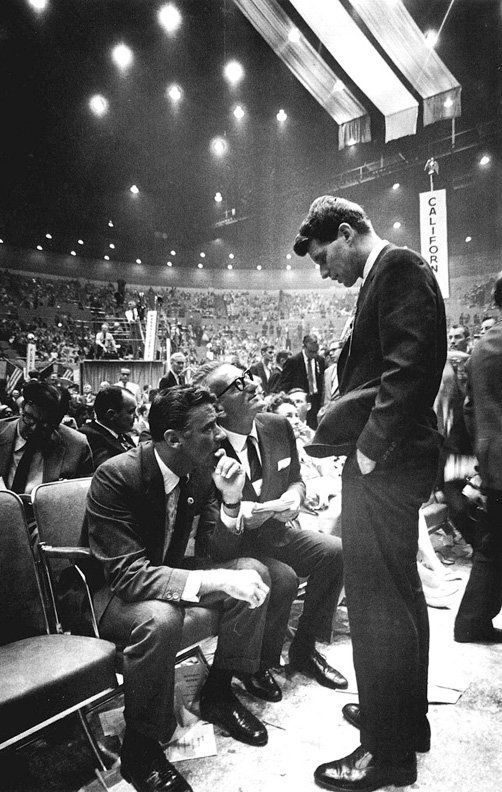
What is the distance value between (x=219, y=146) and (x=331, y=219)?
20637mm

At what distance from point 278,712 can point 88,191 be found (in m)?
24.5

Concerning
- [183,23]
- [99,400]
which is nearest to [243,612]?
[99,400]

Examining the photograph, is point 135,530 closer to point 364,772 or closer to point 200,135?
point 364,772

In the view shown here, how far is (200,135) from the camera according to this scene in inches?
723

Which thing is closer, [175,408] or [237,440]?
[175,408]

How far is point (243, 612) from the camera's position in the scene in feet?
6.40

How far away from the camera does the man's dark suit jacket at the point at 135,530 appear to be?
1.72 m

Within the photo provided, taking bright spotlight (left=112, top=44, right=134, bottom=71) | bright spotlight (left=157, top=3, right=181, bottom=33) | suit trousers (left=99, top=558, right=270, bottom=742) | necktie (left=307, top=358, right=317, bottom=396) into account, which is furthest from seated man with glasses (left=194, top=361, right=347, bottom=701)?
bright spotlight (left=112, top=44, right=134, bottom=71)

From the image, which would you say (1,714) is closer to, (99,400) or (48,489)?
(48,489)

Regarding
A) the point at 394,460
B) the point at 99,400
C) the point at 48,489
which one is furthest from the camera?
the point at 99,400

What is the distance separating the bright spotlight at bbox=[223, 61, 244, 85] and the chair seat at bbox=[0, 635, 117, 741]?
628 inches

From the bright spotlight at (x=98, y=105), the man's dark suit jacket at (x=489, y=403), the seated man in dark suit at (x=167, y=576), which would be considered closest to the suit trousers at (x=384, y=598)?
the seated man in dark suit at (x=167, y=576)

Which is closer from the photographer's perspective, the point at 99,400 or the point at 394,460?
the point at 394,460

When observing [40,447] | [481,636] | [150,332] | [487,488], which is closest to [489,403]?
[487,488]
